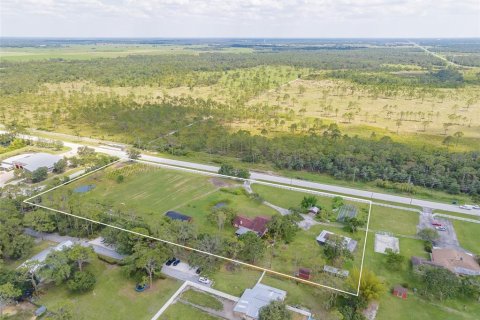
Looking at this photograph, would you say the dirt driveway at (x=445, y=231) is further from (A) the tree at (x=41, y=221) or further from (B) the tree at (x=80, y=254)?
(A) the tree at (x=41, y=221)

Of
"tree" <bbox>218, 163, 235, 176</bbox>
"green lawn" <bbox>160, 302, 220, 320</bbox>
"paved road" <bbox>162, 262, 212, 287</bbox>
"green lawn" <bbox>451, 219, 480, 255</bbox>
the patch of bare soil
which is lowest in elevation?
"green lawn" <bbox>451, 219, 480, 255</bbox>

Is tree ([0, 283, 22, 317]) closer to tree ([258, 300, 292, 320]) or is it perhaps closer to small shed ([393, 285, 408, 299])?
tree ([258, 300, 292, 320])

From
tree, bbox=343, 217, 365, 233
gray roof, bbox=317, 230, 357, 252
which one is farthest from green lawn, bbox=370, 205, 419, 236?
gray roof, bbox=317, 230, 357, 252

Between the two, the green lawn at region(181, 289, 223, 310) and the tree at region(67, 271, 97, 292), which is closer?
the green lawn at region(181, 289, 223, 310)

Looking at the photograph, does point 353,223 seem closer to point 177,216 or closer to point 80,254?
point 177,216

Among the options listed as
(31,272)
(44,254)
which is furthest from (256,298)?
(44,254)

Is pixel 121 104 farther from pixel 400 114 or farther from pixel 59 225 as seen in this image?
pixel 400 114
